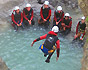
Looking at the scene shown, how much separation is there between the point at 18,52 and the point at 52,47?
218 cm

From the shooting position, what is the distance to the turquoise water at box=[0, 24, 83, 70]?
6.09 metres

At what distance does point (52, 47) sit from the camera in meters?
5.33

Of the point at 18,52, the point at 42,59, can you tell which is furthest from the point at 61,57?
the point at 18,52

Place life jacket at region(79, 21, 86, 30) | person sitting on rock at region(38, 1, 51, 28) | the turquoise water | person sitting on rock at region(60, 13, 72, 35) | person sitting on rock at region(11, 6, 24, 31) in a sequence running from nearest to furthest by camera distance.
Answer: the turquoise water → life jacket at region(79, 21, 86, 30) → person sitting on rock at region(60, 13, 72, 35) → person sitting on rock at region(11, 6, 24, 31) → person sitting on rock at region(38, 1, 51, 28)

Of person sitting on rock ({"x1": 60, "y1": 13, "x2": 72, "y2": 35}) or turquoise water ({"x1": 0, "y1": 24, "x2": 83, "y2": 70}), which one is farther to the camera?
person sitting on rock ({"x1": 60, "y1": 13, "x2": 72, "y2": 35})

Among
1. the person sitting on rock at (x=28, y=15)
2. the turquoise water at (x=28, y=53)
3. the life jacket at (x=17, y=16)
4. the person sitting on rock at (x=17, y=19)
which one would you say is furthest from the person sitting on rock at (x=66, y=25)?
the life jacket at (x=17, y=16)

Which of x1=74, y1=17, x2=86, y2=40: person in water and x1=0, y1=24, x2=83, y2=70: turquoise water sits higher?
x1=74, y1=17, x2=86, y2=40: person in water

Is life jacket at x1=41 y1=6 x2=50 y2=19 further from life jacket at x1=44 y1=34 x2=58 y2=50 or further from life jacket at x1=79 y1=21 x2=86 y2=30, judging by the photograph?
life jacket at x1=44 y1=34 x2=58 y2=50

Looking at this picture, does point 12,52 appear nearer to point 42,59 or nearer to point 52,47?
point 42,59

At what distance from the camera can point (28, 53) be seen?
6785mm

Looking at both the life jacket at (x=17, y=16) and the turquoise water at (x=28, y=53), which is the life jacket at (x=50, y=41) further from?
the life jacket at (x=17, y=16)

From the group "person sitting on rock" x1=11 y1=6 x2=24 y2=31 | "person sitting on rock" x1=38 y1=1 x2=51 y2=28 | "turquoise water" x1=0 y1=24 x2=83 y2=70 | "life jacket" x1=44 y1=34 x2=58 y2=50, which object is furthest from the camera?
"person sitting on rock" x1=38 y1=1 x2=51 y2=28

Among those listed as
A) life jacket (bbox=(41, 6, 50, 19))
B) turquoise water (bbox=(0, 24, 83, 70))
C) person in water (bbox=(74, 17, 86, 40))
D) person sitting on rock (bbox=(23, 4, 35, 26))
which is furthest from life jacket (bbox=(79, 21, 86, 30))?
person sitting on rock (bbox=(23, 4, 35, 26))

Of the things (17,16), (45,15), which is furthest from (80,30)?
(17,16)
